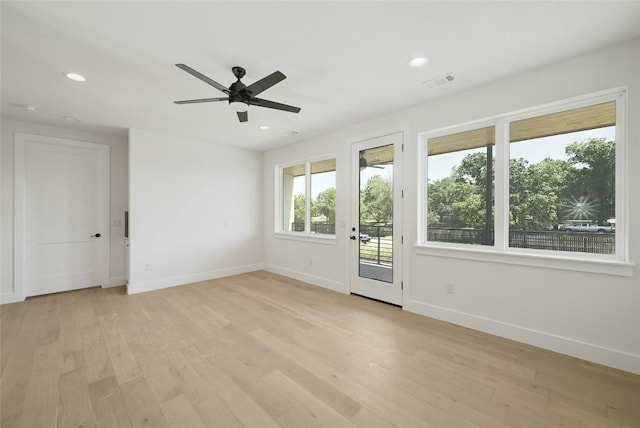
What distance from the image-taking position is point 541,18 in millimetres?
1885

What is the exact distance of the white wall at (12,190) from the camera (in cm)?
384

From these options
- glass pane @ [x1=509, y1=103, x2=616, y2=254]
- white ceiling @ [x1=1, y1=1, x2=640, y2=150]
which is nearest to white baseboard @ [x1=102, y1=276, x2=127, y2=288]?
white ceiling @ [x1=1, y1=1, x2=640, y2=150]

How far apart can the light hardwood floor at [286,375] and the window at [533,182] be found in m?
1.08

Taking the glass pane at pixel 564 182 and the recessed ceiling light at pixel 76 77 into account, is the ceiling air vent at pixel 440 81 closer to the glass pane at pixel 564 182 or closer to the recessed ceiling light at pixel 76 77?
the glass pane at pixel 564 182

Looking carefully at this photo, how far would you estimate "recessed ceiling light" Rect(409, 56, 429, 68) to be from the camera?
7.72 feet

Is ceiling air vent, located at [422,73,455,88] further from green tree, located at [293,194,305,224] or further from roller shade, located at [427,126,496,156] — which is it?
green tree, located at [293,194,305,224]

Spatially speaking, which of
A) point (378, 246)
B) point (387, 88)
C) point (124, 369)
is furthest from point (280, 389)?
point (387, 88)

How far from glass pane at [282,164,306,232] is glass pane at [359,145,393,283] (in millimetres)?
1524

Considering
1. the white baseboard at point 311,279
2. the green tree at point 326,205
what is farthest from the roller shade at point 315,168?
the white baseboard at point 311,279

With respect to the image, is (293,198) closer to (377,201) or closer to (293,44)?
(377,201)

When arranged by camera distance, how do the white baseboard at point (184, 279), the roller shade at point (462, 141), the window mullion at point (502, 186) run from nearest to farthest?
1. the window mullion at point (502, 186)
2. the roller shade at point (462, 141)
3. the white baseboard at point (184, 279)

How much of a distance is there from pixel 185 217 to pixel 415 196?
399cm

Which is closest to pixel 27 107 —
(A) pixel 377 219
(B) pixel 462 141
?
(A) pixel 377 219

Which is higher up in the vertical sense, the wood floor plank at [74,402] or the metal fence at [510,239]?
the metal fence at [510,239]
